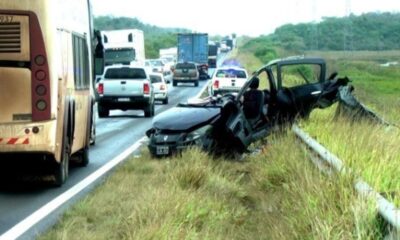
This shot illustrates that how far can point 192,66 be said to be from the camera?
61.4 m

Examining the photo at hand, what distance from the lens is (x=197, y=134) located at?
13.9 metres

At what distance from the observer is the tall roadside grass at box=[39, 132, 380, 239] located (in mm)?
6308

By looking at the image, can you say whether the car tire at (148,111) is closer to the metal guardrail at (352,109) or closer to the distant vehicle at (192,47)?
the metal guardrail at (352,109)

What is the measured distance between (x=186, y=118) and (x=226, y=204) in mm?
5323

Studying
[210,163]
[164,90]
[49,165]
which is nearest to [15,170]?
[49,165]

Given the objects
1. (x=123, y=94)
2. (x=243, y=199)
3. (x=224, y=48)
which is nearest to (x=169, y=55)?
(x=224, y=48)

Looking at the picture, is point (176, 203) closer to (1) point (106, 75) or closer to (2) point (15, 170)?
(2) point (15, 170)

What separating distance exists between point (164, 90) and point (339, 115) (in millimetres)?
27218

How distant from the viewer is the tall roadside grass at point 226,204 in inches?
248

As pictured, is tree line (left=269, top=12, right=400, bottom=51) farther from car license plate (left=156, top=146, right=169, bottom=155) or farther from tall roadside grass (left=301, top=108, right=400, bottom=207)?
tall roadside grass (left=301, top=108, right=400, bottom=207)

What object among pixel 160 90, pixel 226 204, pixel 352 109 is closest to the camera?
pixel 226 204

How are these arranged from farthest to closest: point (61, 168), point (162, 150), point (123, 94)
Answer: point (123, 94) < point (162, 150) < point (61, 168)

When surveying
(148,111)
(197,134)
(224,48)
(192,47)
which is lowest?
(148,111)

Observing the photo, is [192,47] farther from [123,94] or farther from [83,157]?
[83,157]
